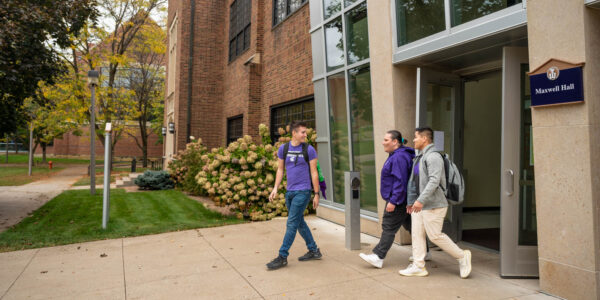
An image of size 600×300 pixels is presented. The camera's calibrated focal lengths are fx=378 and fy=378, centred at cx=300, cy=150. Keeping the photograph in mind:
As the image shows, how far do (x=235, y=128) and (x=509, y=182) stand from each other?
42.2ft

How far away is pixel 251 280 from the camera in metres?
4.46

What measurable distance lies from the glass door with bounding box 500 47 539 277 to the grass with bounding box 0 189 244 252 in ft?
18.4

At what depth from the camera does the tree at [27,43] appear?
7.54 meters

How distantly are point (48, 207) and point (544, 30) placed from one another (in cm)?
1216

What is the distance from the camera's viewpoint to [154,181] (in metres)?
15.2

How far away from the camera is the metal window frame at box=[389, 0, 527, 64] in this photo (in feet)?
13.7

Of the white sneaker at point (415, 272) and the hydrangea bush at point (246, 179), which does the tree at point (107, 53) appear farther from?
the white sneaker at point (415, 272)

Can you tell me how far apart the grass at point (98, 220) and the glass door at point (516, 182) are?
18.4 feet

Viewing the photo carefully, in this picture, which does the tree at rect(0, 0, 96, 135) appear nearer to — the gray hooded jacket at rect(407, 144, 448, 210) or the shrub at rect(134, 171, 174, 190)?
the shrub at rect(134, 171, 174, 190)

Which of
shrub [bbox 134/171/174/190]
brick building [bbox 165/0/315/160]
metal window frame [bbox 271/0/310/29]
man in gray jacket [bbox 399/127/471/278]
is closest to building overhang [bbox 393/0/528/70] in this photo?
man in gray jacket [bbox 399/127/471/278]

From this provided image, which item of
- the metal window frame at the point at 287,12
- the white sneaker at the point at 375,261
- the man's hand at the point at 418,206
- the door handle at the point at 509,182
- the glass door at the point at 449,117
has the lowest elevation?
the white sneaker at the point at 375,261

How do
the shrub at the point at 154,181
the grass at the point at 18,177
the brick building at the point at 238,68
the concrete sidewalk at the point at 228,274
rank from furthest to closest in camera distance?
the grass at the point at 18,177 < the shrub at the point at 154,181 < the brick building at the point at 238,68 < the concrete sidewalk at the point at 228,274

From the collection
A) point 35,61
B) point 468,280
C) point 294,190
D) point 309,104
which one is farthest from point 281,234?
point 35,61

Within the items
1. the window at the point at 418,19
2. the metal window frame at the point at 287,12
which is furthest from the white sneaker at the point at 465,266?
the metal window frame at the point at 287,12
